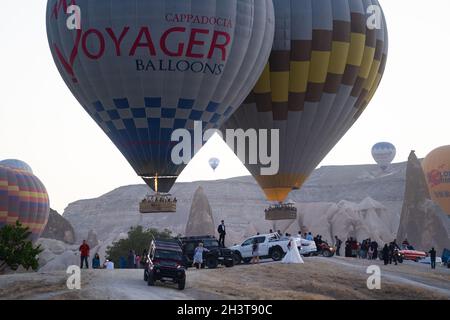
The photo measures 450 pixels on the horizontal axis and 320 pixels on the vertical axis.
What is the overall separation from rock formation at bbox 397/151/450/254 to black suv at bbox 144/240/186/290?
7869 centimetres

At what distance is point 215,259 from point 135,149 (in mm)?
6276

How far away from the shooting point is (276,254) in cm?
4369

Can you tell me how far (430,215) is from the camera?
109438 millimetres

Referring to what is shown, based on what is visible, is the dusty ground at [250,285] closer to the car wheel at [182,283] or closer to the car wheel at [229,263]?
the car wheel at [182,283]

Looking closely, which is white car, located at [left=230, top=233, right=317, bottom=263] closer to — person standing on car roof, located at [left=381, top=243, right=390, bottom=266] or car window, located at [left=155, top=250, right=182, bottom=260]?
person standing on car roof, located at [left=381, top=243, right=390, bottom=266]

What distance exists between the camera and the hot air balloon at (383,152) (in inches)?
6634

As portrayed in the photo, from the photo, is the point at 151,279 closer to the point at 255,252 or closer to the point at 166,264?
the point at 166,264

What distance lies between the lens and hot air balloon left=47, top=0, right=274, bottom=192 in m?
37.5

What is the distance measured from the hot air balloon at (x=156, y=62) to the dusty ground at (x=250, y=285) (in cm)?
622

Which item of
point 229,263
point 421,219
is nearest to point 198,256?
point 229,263

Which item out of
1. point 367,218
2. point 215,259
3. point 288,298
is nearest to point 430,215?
point 367,218

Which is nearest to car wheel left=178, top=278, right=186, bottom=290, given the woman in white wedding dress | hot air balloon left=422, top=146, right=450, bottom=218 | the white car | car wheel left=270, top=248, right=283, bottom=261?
the woman in white wedding dress
